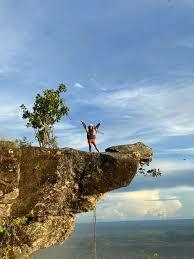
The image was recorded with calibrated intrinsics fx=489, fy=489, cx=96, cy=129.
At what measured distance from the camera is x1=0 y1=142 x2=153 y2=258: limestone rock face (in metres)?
20.9

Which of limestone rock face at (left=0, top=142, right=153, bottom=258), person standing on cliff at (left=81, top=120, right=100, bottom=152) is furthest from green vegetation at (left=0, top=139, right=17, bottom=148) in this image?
person standing on cliff at (left=81, top=120, right=100, bottom=152)

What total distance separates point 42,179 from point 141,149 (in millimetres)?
5629

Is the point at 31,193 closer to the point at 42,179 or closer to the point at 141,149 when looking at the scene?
the point at 42,179

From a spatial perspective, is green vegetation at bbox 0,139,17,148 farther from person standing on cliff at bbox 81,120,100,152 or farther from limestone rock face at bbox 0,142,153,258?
person standing on cliff at bbox 81,120,100,152

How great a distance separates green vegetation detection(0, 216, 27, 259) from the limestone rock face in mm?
239

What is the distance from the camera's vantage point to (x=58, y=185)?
2205 centimetres

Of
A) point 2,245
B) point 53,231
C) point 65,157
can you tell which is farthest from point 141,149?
point 2,245

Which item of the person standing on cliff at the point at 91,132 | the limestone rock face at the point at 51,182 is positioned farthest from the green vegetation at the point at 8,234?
the person standing on cliff at the point at 91,132

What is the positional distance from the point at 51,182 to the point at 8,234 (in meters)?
3.42

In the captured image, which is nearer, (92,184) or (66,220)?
(92,184)

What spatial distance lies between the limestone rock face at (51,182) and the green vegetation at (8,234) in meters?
0.24

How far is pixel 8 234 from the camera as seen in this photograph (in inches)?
900

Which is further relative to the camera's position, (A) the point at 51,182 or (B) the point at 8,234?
(B) the point at 8,234

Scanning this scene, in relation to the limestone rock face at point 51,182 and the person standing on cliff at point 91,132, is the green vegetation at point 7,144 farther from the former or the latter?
the person standing on cliff at point 91,132
